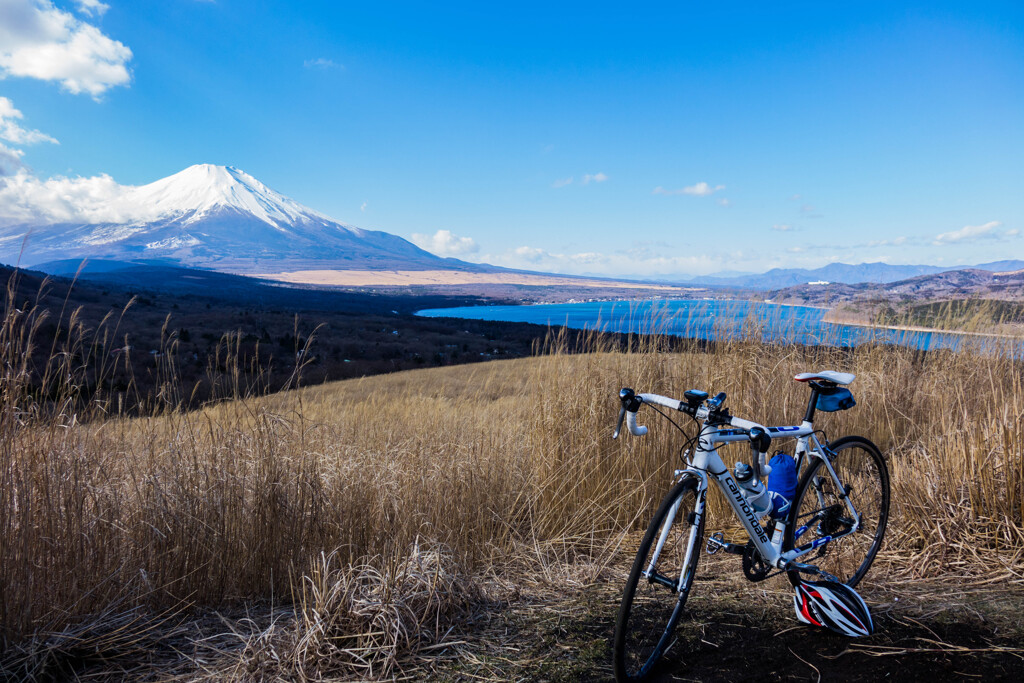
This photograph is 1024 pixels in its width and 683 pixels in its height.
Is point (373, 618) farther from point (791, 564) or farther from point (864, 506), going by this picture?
point (864, 506)

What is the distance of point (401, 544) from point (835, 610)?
2465mm

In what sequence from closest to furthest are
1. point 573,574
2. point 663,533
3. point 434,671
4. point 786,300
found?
1. point 663,533
2. point 434,671
3. point 573,574
4. point 786,300

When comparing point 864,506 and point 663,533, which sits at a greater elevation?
point 663,533

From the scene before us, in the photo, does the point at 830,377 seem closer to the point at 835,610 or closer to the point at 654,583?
the point at 835,610

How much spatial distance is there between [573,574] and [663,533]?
4.79 ft

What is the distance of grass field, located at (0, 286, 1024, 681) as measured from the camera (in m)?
2.60

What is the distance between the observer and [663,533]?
229cm

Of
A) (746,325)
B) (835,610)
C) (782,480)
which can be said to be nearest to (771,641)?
(835,610)

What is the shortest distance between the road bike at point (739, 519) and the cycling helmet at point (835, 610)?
81 mm

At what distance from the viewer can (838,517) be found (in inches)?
121

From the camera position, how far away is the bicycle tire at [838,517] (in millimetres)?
3002

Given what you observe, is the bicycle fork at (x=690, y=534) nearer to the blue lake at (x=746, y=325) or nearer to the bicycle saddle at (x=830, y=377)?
the bicycle saddle at (x=830, y=377)

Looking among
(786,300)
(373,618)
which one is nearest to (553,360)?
(373,618)

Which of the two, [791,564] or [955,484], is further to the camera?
[955,484]
